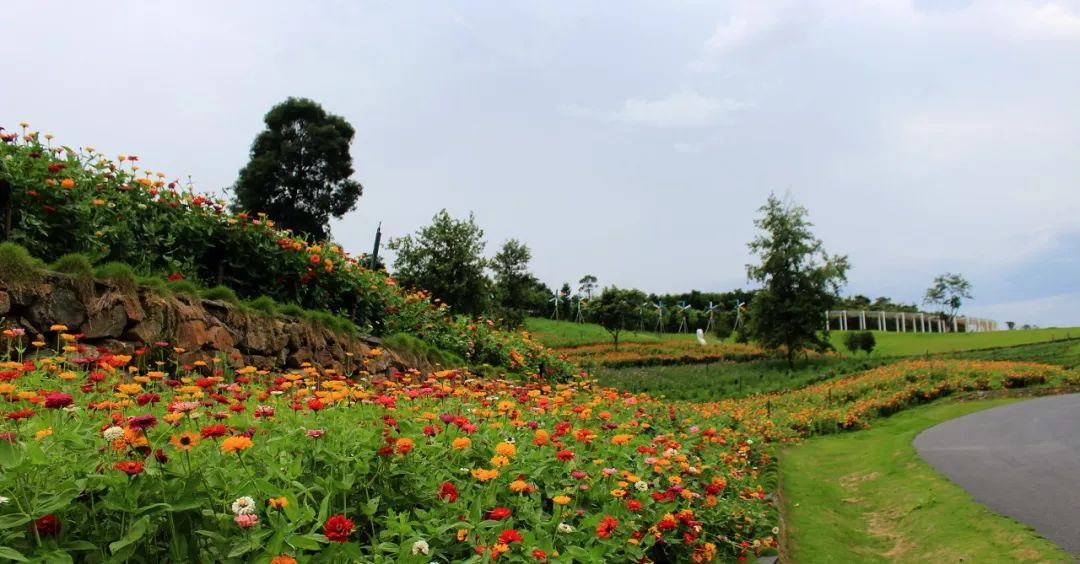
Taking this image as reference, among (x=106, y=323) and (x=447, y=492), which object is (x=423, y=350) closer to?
(x=106, y=323)

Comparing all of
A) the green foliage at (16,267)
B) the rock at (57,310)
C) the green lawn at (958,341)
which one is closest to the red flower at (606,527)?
the rock at (57,310)

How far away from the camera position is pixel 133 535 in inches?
61.6

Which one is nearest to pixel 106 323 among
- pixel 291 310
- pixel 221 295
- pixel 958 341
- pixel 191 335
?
pixel 191 335

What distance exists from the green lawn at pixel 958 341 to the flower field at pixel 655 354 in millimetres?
7282

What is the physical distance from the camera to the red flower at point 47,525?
1.61m

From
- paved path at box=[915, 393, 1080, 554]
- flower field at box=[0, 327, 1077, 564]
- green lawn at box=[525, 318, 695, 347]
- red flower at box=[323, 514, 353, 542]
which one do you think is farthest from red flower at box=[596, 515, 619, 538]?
green lawn at box=[525, 318, 695, 347]

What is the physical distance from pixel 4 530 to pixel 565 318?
5486 cm

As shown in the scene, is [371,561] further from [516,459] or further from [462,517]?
[516,459]

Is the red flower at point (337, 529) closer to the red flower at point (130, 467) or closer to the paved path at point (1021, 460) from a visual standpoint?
the red flower at point (130, 467)

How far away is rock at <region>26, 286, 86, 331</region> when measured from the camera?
4.47m

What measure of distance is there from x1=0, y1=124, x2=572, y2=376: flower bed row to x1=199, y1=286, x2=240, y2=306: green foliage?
0.35 m

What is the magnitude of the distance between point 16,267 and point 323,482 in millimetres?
3828

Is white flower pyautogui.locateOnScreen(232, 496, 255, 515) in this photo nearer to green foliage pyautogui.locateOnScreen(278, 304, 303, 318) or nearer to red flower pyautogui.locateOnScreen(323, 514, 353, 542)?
red flower pyautogui.locateOnScreen(323, 514, 353, 542)

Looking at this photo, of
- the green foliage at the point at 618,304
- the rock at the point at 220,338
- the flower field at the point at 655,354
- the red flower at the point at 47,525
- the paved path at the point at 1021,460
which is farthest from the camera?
the green foliage at the point at 618,304
